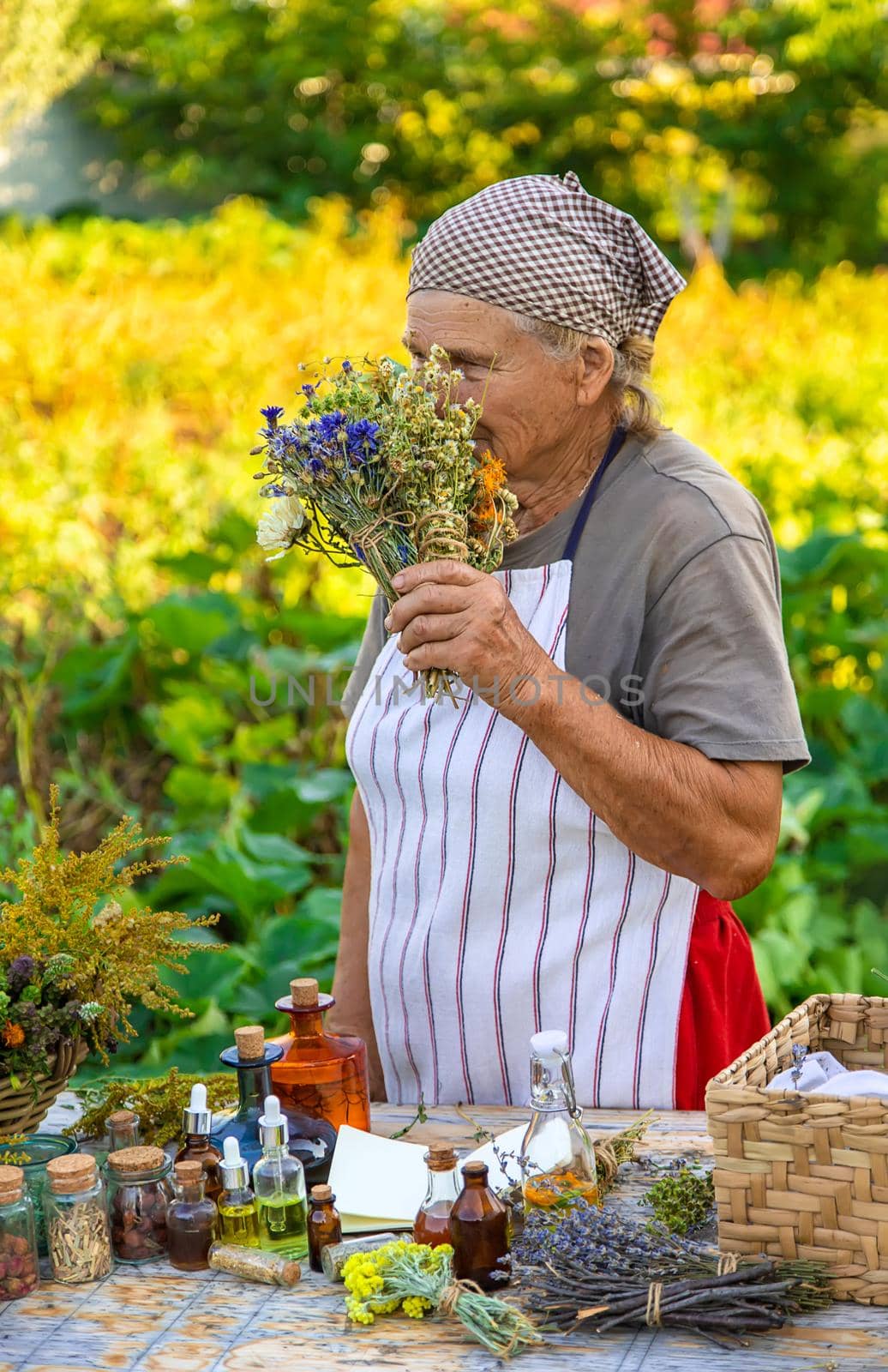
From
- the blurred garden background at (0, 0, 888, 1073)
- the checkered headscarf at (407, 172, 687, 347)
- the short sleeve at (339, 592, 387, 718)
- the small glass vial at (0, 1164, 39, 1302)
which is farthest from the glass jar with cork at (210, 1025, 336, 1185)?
the blurred garden background at (0, 0, 888, 1073)

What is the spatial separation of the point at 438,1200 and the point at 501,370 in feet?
3.44

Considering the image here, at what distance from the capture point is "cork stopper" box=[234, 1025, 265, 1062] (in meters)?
1.63

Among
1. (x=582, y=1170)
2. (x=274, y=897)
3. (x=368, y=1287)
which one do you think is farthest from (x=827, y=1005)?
(x=274, y=897)

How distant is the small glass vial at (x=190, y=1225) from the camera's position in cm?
158

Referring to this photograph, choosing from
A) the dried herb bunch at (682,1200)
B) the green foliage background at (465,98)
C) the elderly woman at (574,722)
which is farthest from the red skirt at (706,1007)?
the green foliage background at (465,98)

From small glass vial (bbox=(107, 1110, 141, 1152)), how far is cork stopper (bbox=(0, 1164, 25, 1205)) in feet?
→ 0.56

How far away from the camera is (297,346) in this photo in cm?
799

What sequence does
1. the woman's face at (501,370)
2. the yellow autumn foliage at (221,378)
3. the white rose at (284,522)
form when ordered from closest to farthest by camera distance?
the white rose at (284,522)
the woman's face at (501,370)
the yellow autumn foliage at (221,378)

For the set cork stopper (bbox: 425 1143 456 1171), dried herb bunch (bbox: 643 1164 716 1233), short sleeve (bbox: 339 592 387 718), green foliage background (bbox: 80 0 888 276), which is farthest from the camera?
Answer: green foliage background (bbox: 80 0 888 276)

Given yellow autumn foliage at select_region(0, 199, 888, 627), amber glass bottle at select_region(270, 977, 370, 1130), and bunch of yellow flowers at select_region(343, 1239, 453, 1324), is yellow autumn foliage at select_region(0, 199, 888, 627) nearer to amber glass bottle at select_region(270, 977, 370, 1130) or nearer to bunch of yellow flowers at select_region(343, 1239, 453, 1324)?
amber glass bottle at select_region(270, 977, 370, 1130)

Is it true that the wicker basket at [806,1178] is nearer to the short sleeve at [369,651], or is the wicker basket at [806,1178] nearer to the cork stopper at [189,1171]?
the cork stopper at [189,1171]

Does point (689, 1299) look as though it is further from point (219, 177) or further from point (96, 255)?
point (219, 177)

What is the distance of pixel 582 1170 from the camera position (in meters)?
1.60

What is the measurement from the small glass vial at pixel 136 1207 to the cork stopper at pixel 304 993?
220 mm
